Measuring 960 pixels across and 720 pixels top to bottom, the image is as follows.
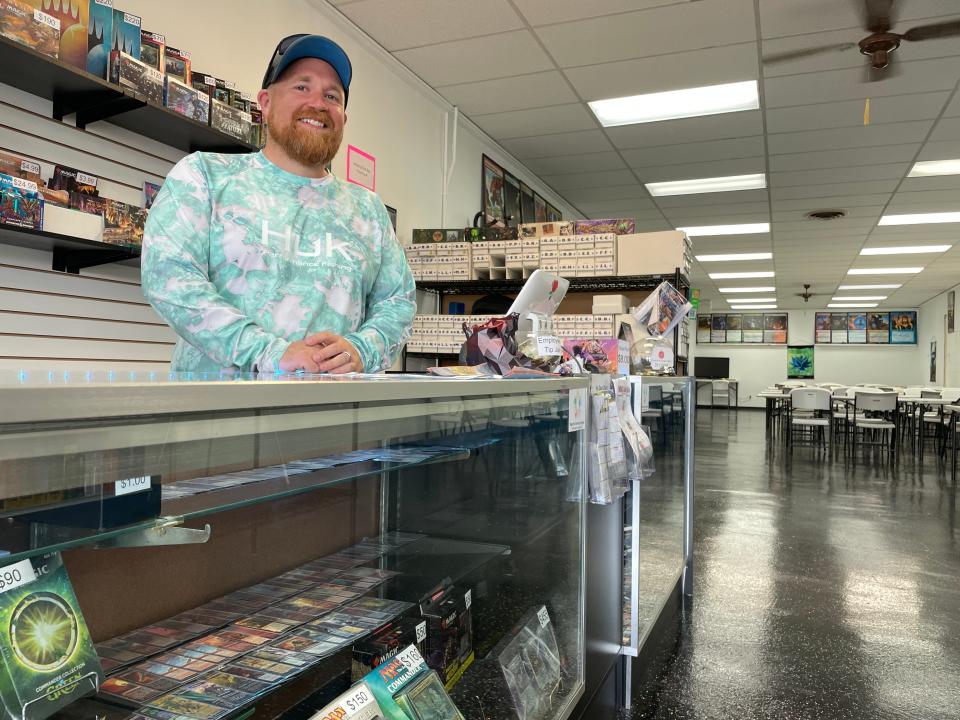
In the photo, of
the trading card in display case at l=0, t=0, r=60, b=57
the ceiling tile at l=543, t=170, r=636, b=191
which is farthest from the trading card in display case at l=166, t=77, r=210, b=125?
the ceiling tile at l=543, t=170, r=636, b=191

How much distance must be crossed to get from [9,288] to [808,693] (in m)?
3.11

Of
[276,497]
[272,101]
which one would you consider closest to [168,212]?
[272,101]

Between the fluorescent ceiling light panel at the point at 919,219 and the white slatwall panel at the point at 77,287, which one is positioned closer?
the white slatwall panel at the point at 77,287

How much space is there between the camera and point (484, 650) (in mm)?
1272

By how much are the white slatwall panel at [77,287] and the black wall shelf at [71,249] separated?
0.04 metres

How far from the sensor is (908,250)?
10.5 meters

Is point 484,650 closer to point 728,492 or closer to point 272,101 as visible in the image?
point 272,101

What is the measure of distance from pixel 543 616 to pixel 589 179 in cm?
616

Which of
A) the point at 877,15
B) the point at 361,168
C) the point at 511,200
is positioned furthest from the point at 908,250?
the point at 361,168

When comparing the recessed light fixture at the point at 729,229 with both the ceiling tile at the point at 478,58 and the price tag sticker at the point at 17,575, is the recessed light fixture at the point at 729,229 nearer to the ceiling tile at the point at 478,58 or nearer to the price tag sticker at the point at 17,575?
the ceiling tile at the point at 478,58

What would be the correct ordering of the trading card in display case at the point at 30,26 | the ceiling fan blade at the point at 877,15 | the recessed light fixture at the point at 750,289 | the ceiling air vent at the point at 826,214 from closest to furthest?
the trading card in display case at the point at 30,26, the ceiling fan blade at the point at 877,15, the ceiling air vent at the point at 826,214, the recessed light fixture at the point at 750,289

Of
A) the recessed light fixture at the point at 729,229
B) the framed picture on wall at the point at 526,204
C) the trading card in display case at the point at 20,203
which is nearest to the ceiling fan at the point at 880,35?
the framed picture on wall at the point at 526,204

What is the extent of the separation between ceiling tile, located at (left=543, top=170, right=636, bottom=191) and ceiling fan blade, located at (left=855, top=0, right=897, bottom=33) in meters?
2.99

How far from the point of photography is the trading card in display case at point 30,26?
195cm
